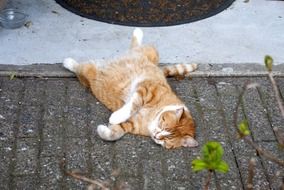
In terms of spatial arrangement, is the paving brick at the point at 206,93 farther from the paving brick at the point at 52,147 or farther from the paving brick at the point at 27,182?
the paving brick at the point at 27,182

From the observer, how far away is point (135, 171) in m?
3.40

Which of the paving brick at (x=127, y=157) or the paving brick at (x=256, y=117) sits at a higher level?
the paving brick at (x=256, y=117)

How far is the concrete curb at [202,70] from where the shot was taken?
4.18 meters

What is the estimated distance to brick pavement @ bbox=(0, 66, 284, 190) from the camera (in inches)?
131

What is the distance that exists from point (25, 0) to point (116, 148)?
2.12 m

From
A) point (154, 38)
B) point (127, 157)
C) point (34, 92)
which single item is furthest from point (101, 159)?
point (154, 38)

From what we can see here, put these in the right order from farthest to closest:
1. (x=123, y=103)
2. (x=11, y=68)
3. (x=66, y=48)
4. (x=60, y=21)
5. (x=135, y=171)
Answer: (x=60, y=21) → (x=66, y=48) → (x=11, y=68) → (x=123, y=103) → (x=135, y=171)

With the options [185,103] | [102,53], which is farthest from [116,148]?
[102,53]

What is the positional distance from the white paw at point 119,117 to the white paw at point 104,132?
0.08 metres

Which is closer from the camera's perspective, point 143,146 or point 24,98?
point 143,146

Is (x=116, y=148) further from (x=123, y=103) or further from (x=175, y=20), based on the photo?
(x=175, y=20)

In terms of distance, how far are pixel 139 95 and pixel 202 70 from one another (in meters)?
0.75

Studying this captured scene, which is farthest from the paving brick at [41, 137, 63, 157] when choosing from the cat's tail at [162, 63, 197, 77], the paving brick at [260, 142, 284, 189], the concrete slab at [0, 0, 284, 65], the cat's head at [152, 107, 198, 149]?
the paving brick at [260, 142, 284, 189]

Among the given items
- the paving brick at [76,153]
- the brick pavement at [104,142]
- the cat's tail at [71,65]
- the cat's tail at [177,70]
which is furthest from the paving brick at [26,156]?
the cat's tail at [177,70]
